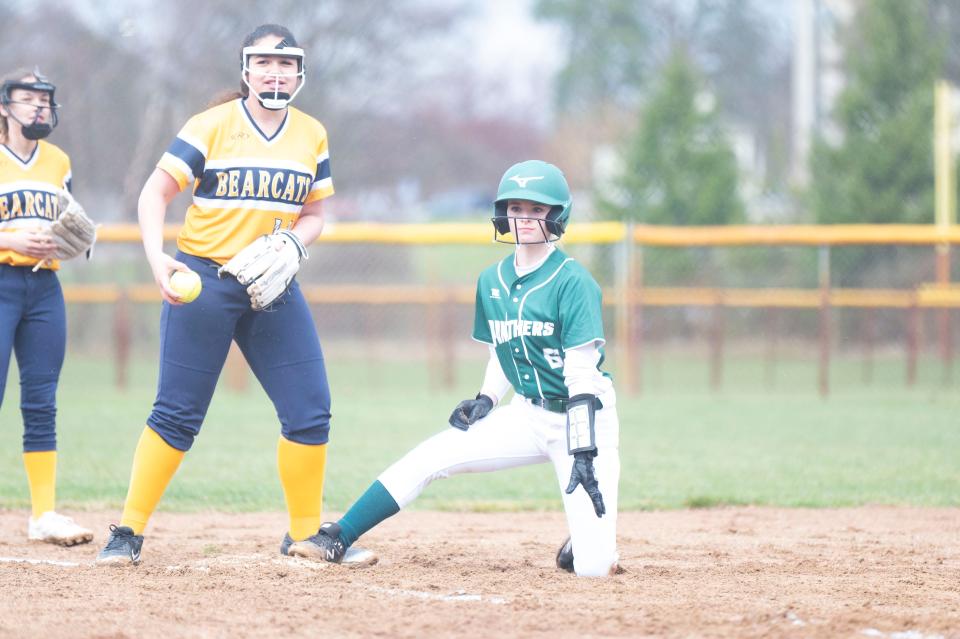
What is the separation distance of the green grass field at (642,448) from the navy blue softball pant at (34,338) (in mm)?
1027

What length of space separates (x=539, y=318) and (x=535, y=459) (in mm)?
552

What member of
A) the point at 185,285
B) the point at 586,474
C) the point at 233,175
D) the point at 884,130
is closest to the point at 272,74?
the point at 233,175

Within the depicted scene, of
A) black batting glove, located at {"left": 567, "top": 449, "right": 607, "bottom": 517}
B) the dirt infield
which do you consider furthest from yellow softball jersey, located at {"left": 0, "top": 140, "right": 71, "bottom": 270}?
black batting glove, located at {"left": 567, "top": 449, "right": 607, "bottom": 517}

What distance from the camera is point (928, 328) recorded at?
650 inches

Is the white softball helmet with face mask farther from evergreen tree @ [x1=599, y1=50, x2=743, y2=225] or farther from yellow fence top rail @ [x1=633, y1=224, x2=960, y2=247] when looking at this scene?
evergreen tree @ [x1=599, y1=50, x2=743, y2=225]

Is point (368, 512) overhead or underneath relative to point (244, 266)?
underneath

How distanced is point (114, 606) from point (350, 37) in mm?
23086

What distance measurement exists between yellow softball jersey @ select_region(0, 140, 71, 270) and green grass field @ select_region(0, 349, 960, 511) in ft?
5.64

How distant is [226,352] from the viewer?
4.57 meters

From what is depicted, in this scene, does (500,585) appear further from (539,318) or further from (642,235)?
(642,235)

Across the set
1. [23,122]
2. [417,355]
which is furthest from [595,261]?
[23,122]

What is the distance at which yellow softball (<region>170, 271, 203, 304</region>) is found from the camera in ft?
14.0

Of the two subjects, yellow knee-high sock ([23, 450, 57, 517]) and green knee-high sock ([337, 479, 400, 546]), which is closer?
green knee-high sock ([337, 479, 400, 546])

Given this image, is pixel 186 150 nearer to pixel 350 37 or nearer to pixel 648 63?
pixel 350 37
